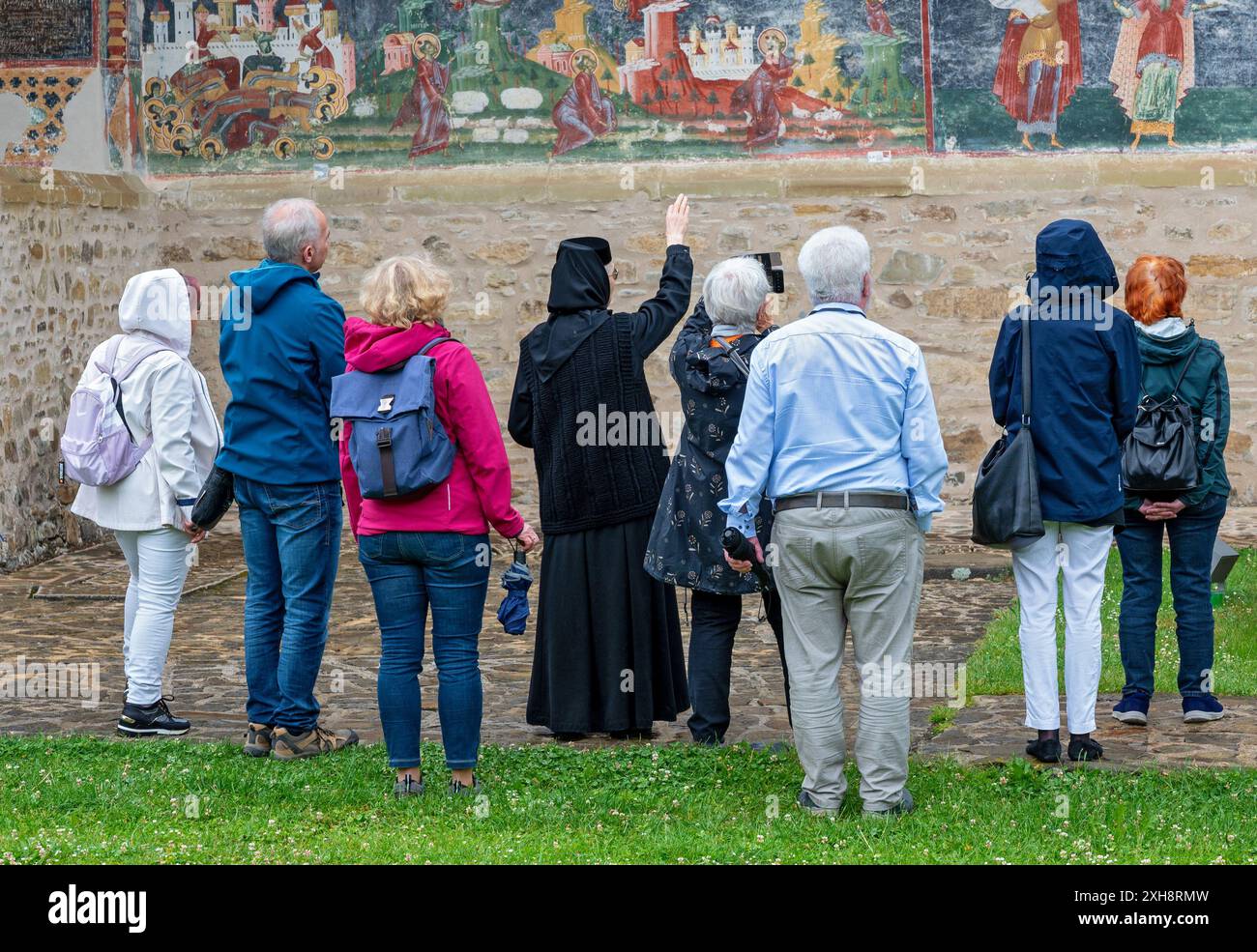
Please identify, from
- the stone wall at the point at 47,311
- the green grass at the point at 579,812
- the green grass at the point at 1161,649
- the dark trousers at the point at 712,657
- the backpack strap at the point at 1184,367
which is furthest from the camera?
the stone wall at the point at 47,311

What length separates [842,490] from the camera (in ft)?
15.9

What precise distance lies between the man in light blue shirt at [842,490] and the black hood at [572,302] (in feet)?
4.05

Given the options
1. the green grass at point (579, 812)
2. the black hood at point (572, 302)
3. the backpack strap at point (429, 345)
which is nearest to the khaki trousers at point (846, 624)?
the green grass at point (579, 812)

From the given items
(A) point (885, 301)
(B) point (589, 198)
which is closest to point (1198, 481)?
(A) point (885, 301)

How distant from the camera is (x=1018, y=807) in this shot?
5.09 m

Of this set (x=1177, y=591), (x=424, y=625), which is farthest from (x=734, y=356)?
(x=1177, y=591)

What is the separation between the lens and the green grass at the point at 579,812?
4562 mm

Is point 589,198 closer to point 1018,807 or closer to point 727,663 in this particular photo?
point 727,663

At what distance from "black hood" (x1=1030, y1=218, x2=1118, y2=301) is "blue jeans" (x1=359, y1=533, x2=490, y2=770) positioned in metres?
2.06

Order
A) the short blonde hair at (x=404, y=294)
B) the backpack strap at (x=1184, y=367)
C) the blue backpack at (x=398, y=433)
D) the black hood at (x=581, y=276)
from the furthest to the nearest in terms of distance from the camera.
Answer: the backpack strap at (x=1184, y=367), the black hood at (x=581, y=276), the short blonde hair at (x=404, y=294), the blue backpack at (x=398, y=433)

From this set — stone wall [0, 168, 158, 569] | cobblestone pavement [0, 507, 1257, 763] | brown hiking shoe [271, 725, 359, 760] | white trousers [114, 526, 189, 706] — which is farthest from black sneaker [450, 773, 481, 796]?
stone wall [0, 168, 158, 569]

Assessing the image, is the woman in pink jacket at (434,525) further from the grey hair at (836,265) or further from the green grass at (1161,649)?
the green grass at (1161,649)
